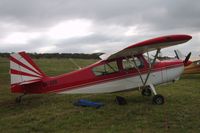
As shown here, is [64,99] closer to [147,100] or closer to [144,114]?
[147,100]

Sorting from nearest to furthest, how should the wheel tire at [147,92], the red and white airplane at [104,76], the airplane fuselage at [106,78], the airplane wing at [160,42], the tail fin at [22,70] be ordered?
1. the airplane wing at [160,42]
2. the tail fin at [22,70]
3. the red and white airplane at [104,76]
4. the airplane fuselage at [106,78]
5. the wheel tire at [147,92]

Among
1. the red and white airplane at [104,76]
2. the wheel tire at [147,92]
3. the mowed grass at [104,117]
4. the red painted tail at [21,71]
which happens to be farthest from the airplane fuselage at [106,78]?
the wheel tire at [147,92]

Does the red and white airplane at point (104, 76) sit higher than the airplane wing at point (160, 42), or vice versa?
the airplane wing at point (160, 42)

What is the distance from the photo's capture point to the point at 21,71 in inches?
364

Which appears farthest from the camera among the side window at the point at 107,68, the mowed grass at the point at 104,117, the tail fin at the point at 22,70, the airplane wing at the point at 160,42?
the side window at the point at 107,68

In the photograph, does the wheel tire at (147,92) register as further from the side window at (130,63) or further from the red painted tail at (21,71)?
the red painted tail at (21,71)

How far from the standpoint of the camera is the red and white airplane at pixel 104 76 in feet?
30.7

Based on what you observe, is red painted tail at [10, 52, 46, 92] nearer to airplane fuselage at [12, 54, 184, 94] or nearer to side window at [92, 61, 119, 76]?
airplane fuselage at [12, 54, 184, 94]

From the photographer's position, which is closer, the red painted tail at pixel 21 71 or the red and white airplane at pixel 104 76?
the red painted tail at pixel 21 71

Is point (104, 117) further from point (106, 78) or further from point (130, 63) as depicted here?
point (130, 63)

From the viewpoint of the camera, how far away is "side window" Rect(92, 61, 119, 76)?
9891 mm

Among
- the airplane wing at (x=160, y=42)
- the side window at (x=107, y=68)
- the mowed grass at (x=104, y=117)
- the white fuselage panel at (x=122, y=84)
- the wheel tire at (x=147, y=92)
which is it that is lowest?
the mowed grass at (x=104, y=117)

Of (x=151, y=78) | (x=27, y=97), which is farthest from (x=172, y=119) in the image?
(x=27, y=97)

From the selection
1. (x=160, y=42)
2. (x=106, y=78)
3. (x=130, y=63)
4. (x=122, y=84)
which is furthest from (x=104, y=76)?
(x=160, y=42)
